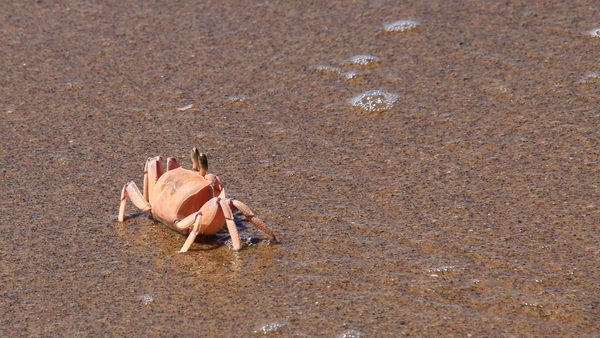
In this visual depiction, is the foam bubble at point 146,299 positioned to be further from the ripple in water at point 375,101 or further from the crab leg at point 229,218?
the ripple in water at point 375,101

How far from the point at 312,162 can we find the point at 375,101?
83cm

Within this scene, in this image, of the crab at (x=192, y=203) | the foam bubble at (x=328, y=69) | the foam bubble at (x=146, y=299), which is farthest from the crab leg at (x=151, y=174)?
the foam bubble at (x=328, y=69)

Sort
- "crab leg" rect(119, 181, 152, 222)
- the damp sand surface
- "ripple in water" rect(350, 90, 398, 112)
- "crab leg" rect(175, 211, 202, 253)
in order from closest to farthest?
the damp sand surface < "crab leg" rect(175, 211, 202, 253) < "crab leg" rect(119, 181, 152, 222) < "ripple in water" rect(350, 90, 398, 112)

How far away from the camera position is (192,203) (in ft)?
11.6

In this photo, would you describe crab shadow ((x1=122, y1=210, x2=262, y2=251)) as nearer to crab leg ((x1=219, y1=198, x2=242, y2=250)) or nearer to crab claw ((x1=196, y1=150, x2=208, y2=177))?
crab leg ((x1=219, y1=198, x2=242, y2=250))

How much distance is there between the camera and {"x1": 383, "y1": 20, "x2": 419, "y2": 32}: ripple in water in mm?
5608

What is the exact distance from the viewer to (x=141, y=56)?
17.9ft

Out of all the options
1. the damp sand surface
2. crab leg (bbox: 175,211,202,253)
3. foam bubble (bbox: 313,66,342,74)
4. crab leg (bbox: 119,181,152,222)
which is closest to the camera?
the damp sand surface

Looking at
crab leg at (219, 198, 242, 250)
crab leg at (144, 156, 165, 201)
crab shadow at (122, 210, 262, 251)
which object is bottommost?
crab shadow at (122, 210, 262, 251)

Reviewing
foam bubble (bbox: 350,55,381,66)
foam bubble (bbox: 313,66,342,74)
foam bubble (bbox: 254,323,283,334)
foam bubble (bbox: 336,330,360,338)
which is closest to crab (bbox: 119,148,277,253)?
foam bubble (bbox: 254,323,283,334)

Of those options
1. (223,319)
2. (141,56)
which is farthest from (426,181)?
(141,56)

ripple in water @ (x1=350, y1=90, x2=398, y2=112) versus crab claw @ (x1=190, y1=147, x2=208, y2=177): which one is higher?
crab claw @ (x1=190, y1=147, x2=208, y2=177)

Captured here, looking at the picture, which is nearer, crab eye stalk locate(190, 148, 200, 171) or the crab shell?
the crab shell

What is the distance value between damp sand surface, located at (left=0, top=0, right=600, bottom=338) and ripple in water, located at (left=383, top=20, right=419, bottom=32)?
0.02m
